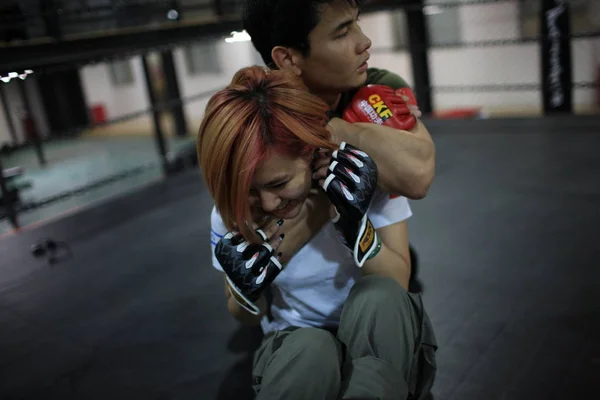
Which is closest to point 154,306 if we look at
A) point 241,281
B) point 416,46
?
point 241,281

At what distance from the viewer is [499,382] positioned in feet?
3.84

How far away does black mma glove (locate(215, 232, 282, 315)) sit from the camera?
0.89 m

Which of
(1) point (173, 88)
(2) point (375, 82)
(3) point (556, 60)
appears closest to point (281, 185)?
(2) point (375, 82)

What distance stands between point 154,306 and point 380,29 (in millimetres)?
4913

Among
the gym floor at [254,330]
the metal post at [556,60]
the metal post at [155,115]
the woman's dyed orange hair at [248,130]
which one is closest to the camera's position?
the woman's dyed orange hair at [248,130]

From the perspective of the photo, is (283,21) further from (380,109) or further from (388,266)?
(388,266)

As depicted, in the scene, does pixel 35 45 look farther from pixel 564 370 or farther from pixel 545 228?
pixel 564 370

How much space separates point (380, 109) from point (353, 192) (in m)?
0.23

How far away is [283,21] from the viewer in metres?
1.05

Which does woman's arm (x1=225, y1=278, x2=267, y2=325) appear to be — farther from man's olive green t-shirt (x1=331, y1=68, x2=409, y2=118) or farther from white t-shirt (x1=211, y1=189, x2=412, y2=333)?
man's olive green t-shirt (x1=331, y1=68, x2=409, y2=118)

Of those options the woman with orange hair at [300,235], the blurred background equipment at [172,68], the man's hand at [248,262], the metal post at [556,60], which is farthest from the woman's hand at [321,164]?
the metal post at [556,60]

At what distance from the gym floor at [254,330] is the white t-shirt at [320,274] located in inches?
12.1

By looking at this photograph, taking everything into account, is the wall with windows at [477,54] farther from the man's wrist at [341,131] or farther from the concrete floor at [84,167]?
the man's wrist at [341,131]

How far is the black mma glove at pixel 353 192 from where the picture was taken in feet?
2.87
